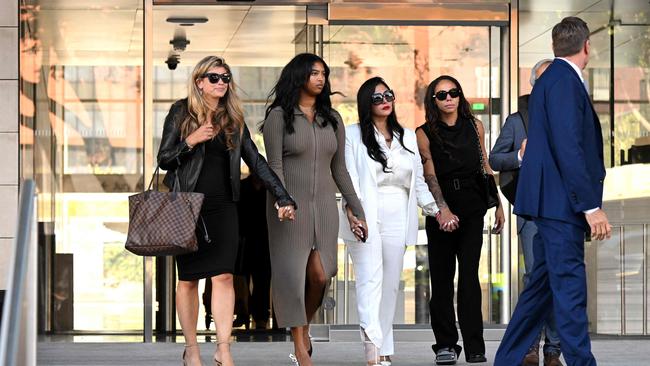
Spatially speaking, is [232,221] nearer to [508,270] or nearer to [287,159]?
[287,159]

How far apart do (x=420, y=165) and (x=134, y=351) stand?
284 cm

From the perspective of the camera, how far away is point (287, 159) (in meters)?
7.97

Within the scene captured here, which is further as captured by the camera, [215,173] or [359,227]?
[359,227]

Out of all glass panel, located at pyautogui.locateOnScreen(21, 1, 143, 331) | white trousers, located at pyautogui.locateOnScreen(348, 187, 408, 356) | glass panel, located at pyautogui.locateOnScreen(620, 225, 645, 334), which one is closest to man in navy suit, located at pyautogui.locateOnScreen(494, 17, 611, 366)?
white trousers, located at pyautogui.locateOnScreen(348, 187, 408, 356)

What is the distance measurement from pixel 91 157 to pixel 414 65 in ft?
10.0

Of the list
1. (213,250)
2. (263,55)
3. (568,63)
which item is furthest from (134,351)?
(568,63)

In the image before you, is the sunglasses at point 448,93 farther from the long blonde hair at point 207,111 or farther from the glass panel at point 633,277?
the glass panel at point 633,277

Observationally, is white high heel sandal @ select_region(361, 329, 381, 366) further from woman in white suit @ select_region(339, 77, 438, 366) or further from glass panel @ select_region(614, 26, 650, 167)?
glass panel @ select_region(614, 26, 650, 167)

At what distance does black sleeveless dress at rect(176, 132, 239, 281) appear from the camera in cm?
752

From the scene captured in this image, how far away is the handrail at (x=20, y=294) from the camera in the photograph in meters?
4.30

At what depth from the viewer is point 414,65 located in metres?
11.4

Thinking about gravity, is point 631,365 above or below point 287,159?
below

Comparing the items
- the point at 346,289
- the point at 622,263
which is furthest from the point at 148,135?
the point at 622,263

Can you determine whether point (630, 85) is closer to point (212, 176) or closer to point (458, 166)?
point (458, 166)
